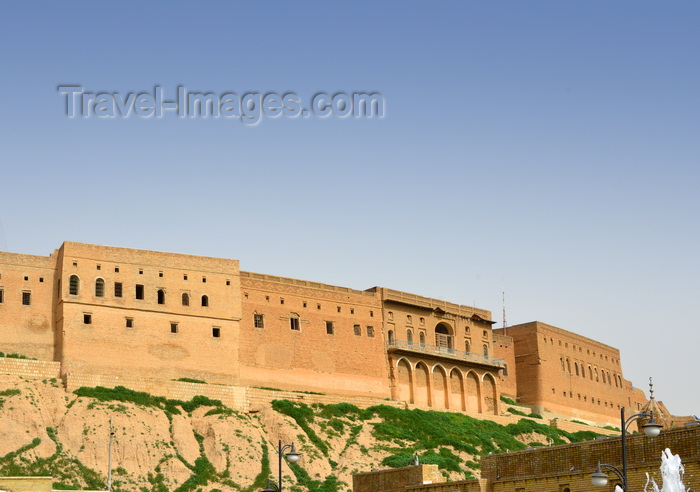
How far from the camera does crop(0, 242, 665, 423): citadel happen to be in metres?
55.4

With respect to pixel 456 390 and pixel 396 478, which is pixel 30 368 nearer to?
pixel 396 478

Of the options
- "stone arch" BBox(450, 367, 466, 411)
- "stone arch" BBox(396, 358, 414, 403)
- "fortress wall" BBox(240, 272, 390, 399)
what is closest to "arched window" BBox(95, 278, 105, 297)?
"fortress wall" BBox(240, 272, 390, 399)

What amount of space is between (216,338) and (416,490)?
31055 millimetres

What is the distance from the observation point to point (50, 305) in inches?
2210

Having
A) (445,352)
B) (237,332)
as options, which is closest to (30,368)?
(237,332)

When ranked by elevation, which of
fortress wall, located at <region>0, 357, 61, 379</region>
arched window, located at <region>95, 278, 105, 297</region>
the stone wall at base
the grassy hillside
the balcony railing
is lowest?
the stone wall at base

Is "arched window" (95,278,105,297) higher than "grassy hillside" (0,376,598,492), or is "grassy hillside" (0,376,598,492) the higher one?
"arched window" (95,278,105,297)

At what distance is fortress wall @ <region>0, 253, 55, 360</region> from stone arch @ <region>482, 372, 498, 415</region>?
29453 millimetres

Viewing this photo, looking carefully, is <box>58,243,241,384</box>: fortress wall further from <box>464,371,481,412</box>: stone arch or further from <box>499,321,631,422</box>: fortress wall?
<box>499,321,631,422</box>: fortress wall

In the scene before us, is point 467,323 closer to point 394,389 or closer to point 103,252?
point 394,389

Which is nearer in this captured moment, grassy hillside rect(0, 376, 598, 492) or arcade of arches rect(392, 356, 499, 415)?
grassy hillside rect(0, 376, 598, 492)

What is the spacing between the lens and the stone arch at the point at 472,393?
71.1m

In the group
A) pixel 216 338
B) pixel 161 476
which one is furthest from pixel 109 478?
pixel 216 338

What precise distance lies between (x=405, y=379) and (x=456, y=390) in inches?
178
